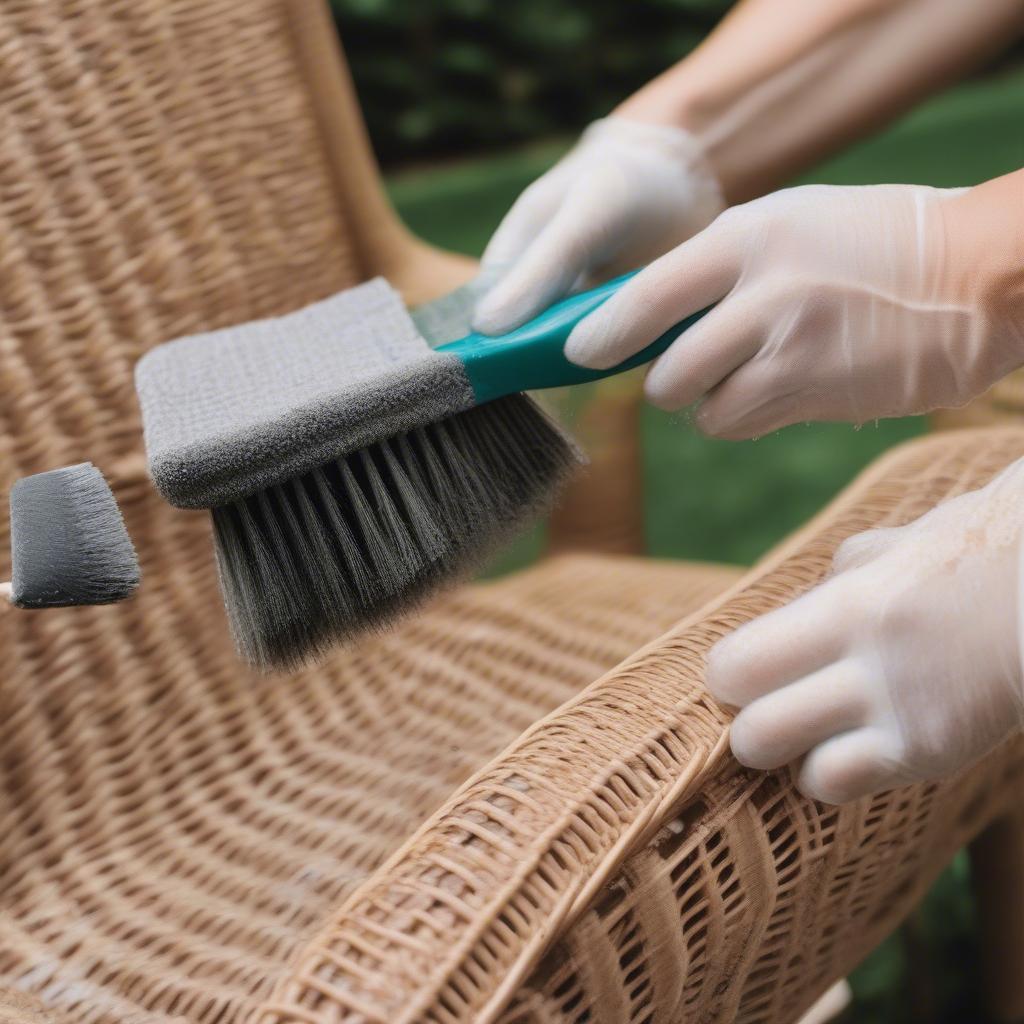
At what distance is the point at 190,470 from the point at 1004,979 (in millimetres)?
790

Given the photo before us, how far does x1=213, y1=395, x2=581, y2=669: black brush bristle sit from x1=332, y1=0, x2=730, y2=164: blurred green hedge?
2174mm

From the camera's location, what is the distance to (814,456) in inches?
69.4

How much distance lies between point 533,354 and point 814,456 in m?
1.24

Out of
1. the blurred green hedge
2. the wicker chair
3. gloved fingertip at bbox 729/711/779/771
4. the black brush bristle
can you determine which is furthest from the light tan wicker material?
the blurred green hedge

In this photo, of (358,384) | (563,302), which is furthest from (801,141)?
(358,384)

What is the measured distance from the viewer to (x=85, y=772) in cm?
76

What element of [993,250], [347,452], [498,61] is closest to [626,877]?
[347,452]

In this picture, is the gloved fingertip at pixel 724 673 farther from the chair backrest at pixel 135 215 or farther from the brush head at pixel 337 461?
the chair backrest at pixel 135 215

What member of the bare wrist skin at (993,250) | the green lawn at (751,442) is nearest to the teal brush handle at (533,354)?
the bare wrist skin at (993,250)

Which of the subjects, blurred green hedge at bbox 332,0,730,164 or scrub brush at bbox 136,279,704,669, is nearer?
scrub brush at bbox 136,279,704,669

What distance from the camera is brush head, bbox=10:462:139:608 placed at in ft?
1.73

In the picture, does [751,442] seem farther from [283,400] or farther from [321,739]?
[283,400]

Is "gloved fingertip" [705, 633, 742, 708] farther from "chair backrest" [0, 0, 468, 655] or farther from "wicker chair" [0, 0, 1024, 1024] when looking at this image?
"chair backrest" [0, 0, 468, 655]

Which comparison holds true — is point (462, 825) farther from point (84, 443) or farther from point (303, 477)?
point (84, 443)
